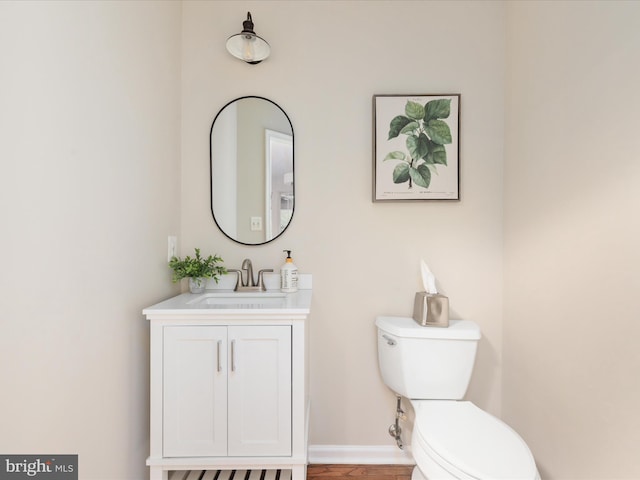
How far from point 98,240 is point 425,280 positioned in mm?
1320

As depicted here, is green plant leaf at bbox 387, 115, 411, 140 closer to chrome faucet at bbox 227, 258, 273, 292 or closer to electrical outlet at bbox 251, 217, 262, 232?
electrical outlet at bbox 251, 217, 262, 232

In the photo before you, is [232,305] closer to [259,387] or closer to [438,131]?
[259,387]

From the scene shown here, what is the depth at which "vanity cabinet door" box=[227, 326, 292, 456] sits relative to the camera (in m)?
1.11

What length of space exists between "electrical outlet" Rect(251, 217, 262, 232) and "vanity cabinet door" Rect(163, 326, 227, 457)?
611mm

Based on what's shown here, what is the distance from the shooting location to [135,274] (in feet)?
3.87

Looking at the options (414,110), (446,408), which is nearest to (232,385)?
(446,408)

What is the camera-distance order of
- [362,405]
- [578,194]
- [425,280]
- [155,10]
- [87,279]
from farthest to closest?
[362,405]
[425,280]
[155,10]
[578,194]
[87,279]

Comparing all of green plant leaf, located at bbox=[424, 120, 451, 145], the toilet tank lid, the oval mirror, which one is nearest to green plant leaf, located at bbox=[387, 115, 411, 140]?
green plant leaf, located at bbox=[424, 120, 451, 145]

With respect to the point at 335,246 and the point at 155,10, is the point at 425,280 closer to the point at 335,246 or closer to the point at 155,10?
the point at 335,246

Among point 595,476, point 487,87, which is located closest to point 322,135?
point 487,87

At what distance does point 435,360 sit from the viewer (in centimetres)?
136

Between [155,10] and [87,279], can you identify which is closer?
[87,279]

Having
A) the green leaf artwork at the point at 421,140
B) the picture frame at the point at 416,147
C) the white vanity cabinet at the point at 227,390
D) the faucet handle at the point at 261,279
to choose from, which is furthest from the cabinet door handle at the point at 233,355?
the green leaf artwork at the point at 421,140

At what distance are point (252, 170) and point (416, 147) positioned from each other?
849mm
